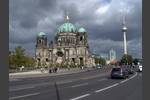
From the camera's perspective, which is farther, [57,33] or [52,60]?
[57,33]

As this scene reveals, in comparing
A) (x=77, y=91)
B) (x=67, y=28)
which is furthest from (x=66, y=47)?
(x=77, y=91)

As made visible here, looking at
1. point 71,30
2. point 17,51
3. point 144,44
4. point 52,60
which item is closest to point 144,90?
point 144,44

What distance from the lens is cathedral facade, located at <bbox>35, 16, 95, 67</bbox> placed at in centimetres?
16182

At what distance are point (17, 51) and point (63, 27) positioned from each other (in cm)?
7167

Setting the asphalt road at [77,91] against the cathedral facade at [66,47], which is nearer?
the asphalt road at [77,91]

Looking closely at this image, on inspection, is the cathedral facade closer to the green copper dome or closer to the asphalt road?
the green copper dome

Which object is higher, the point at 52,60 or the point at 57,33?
the point at 57,33

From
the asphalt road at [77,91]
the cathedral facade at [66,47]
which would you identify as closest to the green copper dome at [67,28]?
the cathedral facade at [66,47]

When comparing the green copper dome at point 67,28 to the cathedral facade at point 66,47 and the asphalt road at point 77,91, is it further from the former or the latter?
the asphalt road at point 77,91

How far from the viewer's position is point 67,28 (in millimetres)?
166750

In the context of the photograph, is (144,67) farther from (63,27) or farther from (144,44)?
(63,27)

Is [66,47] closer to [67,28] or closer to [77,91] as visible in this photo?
[67,28]

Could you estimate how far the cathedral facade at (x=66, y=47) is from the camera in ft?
531

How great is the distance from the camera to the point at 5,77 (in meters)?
2.84
